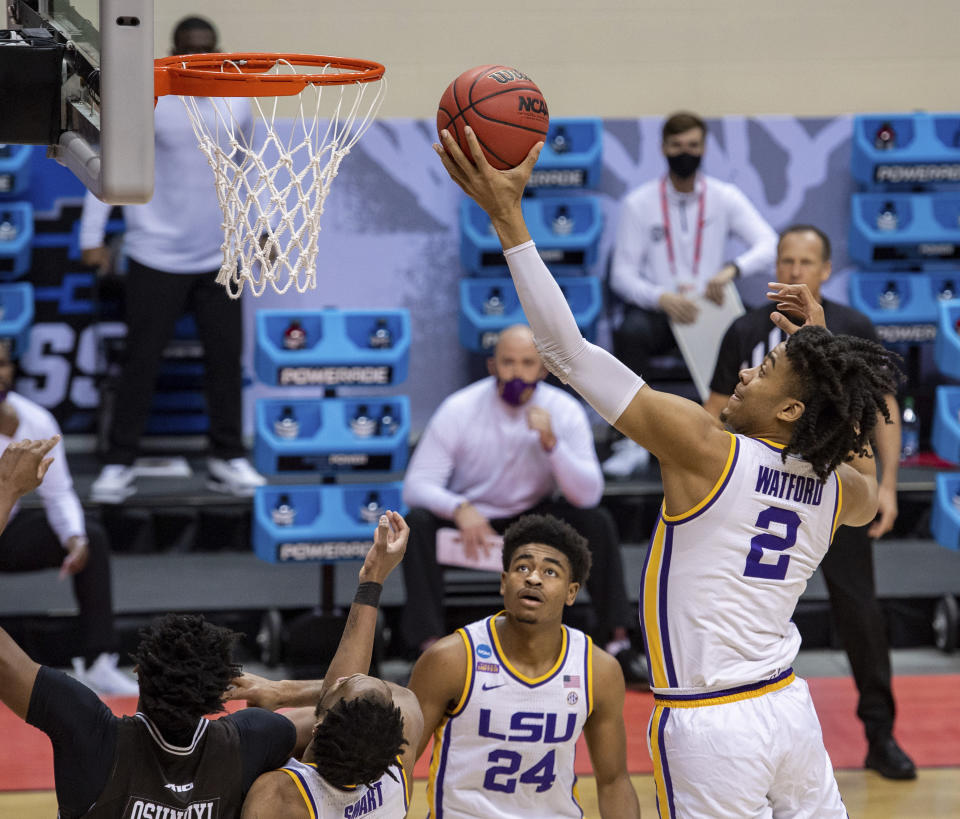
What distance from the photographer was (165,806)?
2824 millimetres

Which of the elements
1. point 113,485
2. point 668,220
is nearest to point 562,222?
point 668,220

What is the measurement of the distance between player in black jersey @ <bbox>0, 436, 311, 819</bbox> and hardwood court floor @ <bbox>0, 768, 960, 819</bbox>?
185 centimetres

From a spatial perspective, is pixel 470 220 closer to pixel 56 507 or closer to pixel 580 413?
pixel 580 413

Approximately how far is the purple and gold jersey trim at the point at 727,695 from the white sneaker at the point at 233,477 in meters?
3.90

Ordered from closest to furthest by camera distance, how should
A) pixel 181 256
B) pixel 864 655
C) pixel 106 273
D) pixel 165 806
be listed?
pixel 165 806 < pixel 864 655 < pixel 181 256 < pixel 106 273

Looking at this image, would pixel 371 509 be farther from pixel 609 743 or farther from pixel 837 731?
pixel 609 743

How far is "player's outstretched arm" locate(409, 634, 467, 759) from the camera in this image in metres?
3.63

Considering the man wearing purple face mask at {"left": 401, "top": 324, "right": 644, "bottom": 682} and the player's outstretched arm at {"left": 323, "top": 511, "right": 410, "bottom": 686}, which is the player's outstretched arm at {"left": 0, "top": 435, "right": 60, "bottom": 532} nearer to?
the player's outstretched arm at {"left": 323, "top": 511, "right": 410, "bottom": 686}

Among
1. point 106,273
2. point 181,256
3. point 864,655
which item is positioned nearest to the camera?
point 864,655

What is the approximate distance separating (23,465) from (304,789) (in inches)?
35.1

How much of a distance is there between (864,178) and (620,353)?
70.7 inches

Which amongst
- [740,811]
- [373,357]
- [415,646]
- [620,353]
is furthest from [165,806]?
[620,353]

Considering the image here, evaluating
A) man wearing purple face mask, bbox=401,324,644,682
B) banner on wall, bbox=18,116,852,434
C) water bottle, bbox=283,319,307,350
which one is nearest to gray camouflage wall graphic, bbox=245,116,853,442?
banner on wall, bbox=18,116,852,434

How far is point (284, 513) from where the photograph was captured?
224 inches
